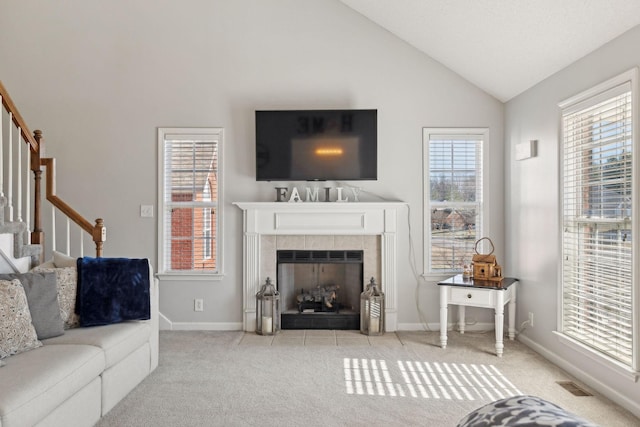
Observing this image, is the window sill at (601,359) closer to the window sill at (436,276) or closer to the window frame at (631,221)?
the window frame at (631,221)

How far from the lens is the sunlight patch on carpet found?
3.02 meters

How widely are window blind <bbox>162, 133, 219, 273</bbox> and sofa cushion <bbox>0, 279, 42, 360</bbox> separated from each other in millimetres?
2119

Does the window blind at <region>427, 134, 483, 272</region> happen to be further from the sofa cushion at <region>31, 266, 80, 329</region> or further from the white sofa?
the sofa cushion at <region>31, 266, 80, 329</region>

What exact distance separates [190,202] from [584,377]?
3795 mm

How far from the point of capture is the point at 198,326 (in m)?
4.68

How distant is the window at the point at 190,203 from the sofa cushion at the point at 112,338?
1464 millimetres

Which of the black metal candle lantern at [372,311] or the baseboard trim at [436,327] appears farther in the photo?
the baseboard trim at [436,327]

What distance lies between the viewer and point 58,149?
4668mm

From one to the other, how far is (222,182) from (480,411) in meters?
3.70

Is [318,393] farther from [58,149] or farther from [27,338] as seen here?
[58,149]

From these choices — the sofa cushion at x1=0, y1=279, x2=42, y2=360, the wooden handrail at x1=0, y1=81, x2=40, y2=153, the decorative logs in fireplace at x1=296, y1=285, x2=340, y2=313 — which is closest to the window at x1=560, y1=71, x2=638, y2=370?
the decorative logs in fireplace at x1=296, y1=285, x2=340, y2=313

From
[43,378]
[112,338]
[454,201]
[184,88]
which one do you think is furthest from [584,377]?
[184,88]

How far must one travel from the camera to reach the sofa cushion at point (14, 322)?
239 cm

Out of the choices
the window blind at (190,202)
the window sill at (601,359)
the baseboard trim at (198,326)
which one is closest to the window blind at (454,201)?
the window sill at (601,359)
